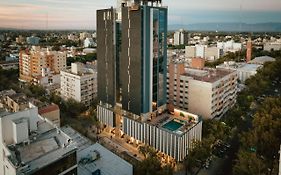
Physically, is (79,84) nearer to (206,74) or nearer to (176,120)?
(176,120)

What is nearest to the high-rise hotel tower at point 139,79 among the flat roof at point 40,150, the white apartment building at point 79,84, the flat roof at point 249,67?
the white apartment building at point 79,84

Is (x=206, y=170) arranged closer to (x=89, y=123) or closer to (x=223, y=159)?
(x=223, y=159)

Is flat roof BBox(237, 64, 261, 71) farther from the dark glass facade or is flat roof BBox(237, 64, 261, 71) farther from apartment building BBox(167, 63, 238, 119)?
the dark glass facade

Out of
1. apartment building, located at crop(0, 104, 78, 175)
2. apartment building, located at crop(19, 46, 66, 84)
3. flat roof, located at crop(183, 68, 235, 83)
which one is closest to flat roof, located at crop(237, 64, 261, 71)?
flat roof, located at crop(183, 68, 235, 83)

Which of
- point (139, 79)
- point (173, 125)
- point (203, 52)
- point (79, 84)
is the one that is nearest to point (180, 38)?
point (203, 52)

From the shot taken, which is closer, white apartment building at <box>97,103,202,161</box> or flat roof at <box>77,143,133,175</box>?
flat roof at <box>77,143,133,175</box>

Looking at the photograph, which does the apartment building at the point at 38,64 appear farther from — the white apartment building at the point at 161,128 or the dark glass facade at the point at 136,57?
the white apartment building at the point at 161,128

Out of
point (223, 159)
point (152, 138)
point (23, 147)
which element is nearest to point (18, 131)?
point (23, 147)
